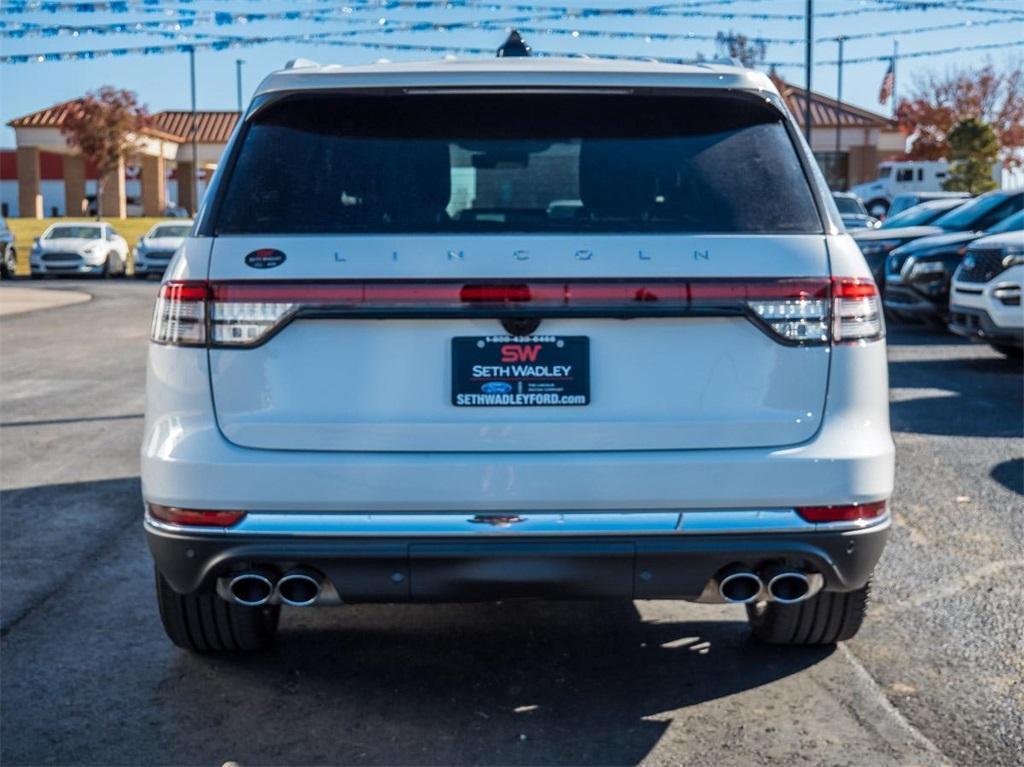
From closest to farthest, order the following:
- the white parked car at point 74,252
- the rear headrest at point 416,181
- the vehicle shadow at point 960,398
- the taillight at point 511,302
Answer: the taillight at point 511,302 → the rear headrest at point 416,181 → the vehicle shadow at point 960,398 → the white parked car at point 74,252

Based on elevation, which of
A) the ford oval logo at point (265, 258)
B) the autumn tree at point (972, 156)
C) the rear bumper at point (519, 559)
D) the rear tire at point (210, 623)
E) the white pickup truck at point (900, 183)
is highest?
the ford oval logo at point (265, 258)

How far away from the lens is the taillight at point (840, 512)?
383cm

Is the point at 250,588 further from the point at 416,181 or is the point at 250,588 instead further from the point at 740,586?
the point at 740,586

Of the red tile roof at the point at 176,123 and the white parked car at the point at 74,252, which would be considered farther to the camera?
the red tile roof at the point at 176,123

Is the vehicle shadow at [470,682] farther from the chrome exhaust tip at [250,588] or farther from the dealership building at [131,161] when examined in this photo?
the dealership building at [131,161]

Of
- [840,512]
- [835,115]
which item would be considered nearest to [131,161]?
[835,115]

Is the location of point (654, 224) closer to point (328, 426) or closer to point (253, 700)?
point (328, 426)

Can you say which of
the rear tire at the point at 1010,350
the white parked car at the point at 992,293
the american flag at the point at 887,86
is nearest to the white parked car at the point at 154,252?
the rear tire at the point at 1010,350

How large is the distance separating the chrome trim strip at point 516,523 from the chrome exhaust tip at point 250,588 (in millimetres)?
190

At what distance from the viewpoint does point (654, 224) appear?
3863 millimetres

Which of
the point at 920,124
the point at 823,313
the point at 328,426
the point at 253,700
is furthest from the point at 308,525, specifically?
the point at 920,124

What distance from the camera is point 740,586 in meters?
3.94

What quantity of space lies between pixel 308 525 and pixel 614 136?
53.9 inches

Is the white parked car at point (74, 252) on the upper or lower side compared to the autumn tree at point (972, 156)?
lower
